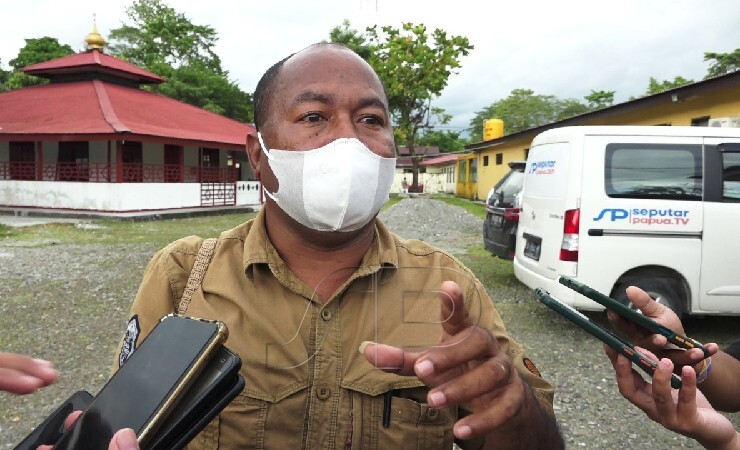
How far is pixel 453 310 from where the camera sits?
942 mm

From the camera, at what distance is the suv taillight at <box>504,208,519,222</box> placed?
6686 mm

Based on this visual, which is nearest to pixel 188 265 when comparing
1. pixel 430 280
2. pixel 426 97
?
pixel 430 280

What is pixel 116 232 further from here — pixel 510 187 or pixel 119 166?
pixel 510 187

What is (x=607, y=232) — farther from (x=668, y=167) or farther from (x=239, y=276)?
(x=239, y=276)

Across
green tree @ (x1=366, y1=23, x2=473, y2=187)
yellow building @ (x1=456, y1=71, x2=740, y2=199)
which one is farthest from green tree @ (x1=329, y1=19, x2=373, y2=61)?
yellow building @ (x1=456, y1=71, x2=740, y2=199)

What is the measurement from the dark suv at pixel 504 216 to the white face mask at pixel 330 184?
541 cm

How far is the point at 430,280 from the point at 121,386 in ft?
2.68

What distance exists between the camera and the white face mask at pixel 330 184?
5.02ft

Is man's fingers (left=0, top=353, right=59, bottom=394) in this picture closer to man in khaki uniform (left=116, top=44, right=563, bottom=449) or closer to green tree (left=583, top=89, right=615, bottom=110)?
man in khaki uniform (left=116, top=44, right=563, bottom=449)

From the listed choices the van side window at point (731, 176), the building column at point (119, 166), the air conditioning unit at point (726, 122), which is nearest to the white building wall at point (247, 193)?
the building column at point (119, 166)

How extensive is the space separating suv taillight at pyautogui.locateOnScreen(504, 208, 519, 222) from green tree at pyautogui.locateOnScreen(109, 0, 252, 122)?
29777 millimetres

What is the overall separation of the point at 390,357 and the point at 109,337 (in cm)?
493

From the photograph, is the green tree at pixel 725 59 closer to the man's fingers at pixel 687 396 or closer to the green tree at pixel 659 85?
the green tree at pixel 659 85

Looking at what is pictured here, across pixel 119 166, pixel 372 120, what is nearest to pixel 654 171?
pixel 372 120
